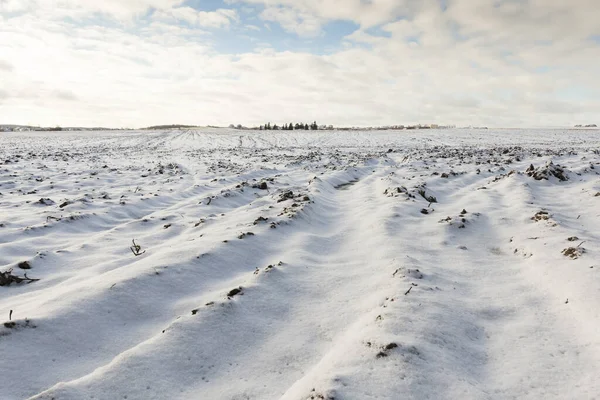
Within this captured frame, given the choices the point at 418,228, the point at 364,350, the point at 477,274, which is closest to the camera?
the point at 364,350

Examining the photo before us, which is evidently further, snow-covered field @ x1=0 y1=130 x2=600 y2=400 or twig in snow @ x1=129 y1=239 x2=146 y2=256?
twig in snow @ x1=129 y1=239 x2=146 y2=256

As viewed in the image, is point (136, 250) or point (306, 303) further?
A: point (136, 250)

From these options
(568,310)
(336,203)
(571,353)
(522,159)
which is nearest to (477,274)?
(568,310)

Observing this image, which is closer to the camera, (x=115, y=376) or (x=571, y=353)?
(x=115, y=376)

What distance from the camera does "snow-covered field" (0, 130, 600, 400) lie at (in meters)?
2.48

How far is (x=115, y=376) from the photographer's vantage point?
2.49 meters

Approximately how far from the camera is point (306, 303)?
143 inches

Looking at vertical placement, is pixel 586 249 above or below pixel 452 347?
above

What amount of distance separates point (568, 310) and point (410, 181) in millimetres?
7236

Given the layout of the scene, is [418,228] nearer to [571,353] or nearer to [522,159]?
[571,353]

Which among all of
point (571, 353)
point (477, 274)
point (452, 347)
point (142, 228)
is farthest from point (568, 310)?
point (142, 228)

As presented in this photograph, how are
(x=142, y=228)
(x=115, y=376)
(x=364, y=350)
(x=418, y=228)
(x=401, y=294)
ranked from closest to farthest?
(x=115, y=376) → (x=364, y=350) → (x=401, y=294) → (x=418, y=228) → (x=142, y=228)

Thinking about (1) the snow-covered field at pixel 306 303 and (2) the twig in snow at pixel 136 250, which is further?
(2) the twig in snow at pixel 136 250

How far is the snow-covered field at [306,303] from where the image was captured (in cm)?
248
